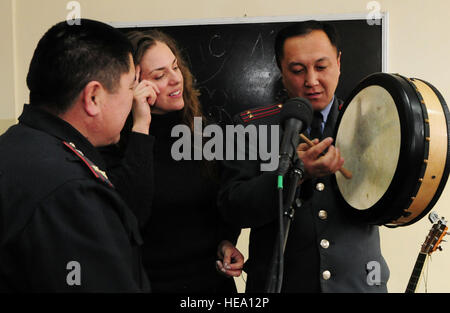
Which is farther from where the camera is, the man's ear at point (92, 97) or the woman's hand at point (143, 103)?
the woman's hand at point (143, 103)

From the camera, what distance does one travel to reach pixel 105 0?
294 centimetres

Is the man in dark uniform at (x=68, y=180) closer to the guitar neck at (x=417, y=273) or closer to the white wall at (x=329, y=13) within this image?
the guitar neck at (x=417, y=273)

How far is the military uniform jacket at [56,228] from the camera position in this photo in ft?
3.00

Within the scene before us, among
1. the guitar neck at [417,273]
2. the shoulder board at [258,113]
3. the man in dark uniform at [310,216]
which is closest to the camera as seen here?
the man in dark uniform at [310,216]

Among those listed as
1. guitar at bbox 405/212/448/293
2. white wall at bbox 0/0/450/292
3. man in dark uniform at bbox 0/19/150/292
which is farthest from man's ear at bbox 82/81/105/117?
white wall at bbox 0/0/450/292

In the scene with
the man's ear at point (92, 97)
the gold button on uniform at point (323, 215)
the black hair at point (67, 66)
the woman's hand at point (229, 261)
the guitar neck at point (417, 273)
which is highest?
the black hair at point (67, 66)

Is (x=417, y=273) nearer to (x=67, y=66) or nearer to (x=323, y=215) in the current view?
(x=323, y=215)

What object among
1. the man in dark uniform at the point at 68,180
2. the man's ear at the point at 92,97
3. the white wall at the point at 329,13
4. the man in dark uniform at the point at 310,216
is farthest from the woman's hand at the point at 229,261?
the white wall at the point at 329,13

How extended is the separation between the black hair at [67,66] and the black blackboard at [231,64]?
1.69 meters

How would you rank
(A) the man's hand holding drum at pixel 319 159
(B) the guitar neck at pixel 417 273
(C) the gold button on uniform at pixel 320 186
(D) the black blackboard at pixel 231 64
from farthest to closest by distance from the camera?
(D) the black blackboard at pixel 231 64 → (B) the guitar neck at pixel 417 273 → (C) the gold button on uniform at pixel 320 186 → (A) the man's hand holding drum at pixel 319 159

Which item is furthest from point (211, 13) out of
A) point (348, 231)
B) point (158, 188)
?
point (348, 231)

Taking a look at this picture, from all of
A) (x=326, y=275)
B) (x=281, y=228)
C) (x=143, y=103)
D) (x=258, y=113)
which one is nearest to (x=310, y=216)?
(x=326, y=275)

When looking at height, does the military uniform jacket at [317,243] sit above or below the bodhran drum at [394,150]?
below

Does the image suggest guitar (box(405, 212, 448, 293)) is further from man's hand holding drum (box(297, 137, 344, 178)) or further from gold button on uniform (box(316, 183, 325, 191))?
man's hand holding drum (box(297, 137, 344, 178))
